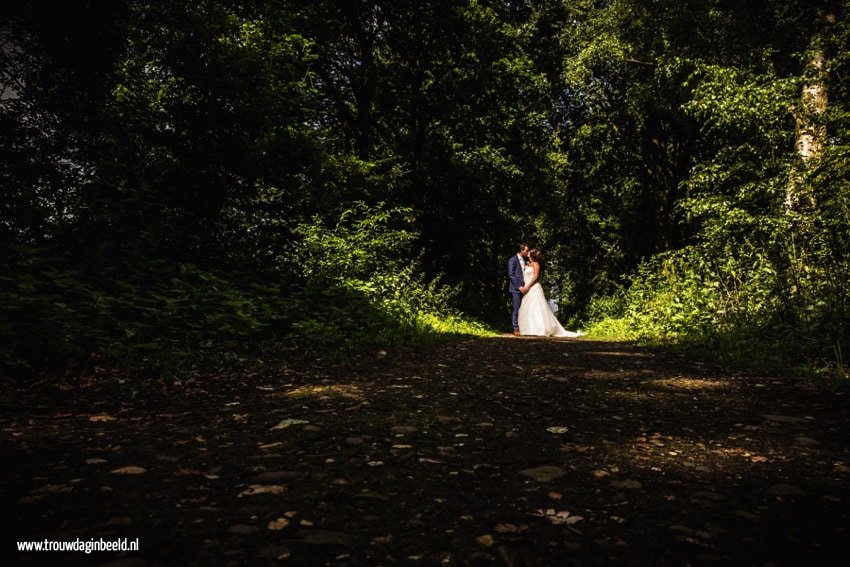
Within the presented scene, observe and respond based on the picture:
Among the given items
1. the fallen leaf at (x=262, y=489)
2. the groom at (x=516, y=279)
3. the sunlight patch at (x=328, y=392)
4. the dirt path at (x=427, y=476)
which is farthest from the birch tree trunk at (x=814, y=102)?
the fallen leaf at (x=262, y=489)

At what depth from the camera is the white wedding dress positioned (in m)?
15.1

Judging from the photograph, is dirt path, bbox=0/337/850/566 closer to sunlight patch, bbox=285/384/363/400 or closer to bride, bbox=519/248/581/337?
sunlight patch, bbox=285/384/363/400

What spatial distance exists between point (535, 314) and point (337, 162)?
25.6 feet

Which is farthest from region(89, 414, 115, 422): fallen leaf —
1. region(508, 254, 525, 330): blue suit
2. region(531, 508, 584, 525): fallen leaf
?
region(508, 254, 525, 330): blue suit

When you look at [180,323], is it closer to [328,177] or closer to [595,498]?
[595,498]

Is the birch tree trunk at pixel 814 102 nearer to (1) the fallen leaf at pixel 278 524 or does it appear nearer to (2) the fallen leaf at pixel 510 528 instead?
(2) the fallen leaf at pixel 510 528

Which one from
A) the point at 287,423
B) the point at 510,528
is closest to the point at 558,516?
the point at 510,528

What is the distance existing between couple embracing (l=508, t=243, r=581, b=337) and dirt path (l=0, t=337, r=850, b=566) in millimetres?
10617

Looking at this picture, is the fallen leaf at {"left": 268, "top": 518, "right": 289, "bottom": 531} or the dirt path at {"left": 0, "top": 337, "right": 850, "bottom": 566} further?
the fallen leaf at {"left": 268, "top": 518, "right": 289, "bottom": 531}

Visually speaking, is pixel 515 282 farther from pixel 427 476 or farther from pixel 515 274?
pixel 427 476

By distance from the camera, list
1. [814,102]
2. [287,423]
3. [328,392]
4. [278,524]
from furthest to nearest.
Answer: [814,102] < [328,392] < [287,423] < [278,524]

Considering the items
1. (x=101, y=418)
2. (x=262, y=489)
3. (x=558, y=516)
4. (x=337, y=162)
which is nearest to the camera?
(x=558, y=516)

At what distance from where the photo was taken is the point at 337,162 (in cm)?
1391

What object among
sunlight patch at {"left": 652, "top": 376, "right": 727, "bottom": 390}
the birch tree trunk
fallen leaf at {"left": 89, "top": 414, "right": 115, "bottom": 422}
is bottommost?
sunlight patch at {"left": 652, "top": 376, "right": 727, "bottom": 390}
